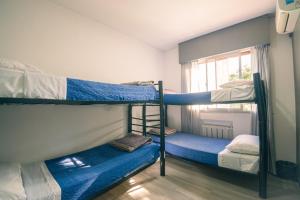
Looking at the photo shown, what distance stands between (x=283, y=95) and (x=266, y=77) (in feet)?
1.35

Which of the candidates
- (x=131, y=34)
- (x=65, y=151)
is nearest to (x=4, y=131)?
(x=65, y=151)

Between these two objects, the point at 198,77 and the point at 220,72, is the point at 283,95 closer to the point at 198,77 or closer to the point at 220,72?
the point at 220,72

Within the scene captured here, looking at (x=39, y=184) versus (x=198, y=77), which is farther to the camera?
(x=198, y=77)

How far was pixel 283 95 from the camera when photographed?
2.65 m

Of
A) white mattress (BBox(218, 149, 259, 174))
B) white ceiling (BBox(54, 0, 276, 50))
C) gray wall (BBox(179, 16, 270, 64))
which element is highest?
white ceiling (BBox(54, 0, 276, 50))

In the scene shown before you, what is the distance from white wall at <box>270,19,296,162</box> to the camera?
2586 mm

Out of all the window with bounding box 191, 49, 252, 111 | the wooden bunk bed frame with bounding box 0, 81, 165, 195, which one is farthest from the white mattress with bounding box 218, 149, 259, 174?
the window with bounding box 191, 49, 252, 111

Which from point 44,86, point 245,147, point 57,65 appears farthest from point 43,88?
point 245,147

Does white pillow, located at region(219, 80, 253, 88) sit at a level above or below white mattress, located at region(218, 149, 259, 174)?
above

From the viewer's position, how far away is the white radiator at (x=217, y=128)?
3240 mm

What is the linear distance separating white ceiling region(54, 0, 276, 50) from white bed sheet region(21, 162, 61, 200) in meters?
2.42

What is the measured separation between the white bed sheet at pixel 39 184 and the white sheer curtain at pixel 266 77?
3163mm

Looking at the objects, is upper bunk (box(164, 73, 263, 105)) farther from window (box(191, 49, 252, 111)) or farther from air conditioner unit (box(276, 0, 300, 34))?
window (box(191, 49, 252, 111))

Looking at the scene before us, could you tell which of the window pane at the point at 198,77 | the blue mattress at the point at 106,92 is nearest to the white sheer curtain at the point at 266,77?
the window pane at the point at 198,77
